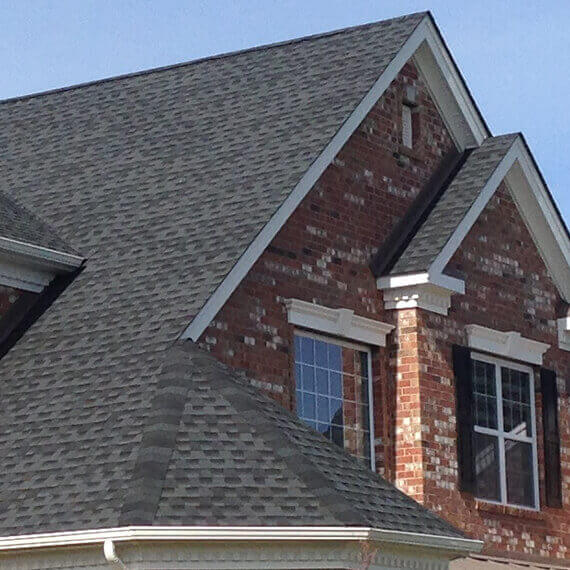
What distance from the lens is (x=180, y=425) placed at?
16266 mm

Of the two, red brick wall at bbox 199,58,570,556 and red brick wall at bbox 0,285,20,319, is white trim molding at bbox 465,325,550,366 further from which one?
red brick wall at bbox 0,285,20,319

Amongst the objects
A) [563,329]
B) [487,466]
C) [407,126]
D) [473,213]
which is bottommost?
[487,466]

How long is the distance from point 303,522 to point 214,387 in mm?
2222

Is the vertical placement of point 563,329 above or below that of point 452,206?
below

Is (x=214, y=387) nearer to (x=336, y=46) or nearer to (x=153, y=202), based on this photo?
(x=153, y=202)

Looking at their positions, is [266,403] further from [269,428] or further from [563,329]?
[563,329]

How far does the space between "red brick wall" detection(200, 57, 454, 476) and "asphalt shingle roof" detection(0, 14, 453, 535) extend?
54 cm

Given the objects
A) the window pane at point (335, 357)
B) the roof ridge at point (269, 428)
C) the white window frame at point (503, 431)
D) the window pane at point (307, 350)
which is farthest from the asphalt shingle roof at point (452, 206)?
the roof ridge at point (269, 428)

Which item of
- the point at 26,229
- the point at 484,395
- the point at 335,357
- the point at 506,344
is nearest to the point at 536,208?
the point at 506,344

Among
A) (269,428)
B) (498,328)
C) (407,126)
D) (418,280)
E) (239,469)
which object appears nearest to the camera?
(239,469)

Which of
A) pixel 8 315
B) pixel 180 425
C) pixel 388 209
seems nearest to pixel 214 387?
pixel 180 425

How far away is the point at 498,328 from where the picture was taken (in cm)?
2180

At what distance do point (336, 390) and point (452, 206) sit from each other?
306 cm

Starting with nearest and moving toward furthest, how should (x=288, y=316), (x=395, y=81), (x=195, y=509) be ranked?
(x=195, y=509), (x=288, y=316), (x=395, y=81)
